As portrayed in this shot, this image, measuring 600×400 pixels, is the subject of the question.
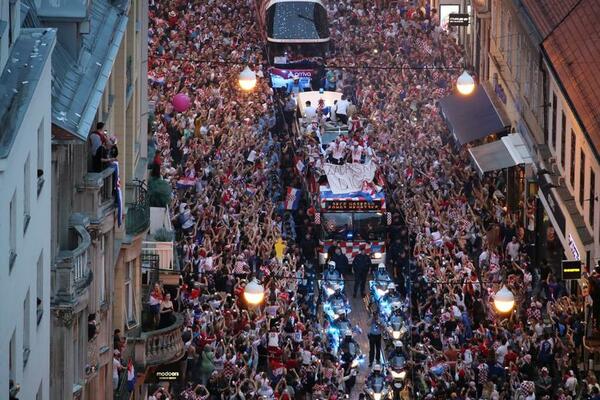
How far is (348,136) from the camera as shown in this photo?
68.2 meters

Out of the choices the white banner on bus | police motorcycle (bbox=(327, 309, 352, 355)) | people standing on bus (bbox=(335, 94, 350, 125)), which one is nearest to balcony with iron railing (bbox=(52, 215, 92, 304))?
police motorcycle (bbox=(327, 309, 352, 355))

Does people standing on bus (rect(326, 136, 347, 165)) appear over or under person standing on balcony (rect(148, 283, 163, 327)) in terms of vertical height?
over

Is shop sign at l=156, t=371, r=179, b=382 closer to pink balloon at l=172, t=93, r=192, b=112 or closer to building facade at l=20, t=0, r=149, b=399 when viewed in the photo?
building facade at l=20, t=0, r=149, b=399

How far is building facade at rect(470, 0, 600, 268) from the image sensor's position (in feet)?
188

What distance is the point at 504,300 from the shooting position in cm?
5122

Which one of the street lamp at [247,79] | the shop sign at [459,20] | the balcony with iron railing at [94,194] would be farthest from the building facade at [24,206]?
the shop sign at [459,20]

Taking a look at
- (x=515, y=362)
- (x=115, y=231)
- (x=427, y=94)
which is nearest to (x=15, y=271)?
(x=115, y=231)

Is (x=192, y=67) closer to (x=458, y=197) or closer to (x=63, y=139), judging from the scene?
(x=458, y=197)

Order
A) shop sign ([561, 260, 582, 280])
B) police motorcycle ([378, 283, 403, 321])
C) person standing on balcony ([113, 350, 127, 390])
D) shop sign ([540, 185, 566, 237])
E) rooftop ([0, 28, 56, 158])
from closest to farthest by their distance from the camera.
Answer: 1. rooftop ([0, 28, 56, 158])
2. person standing on balcony ([113, 350, 127, 390])
3. shop sign ([561, 260, 582, 280])
4. police motorcycle ([378, 283, 403, 321])
5. shop sign ([540, 185, 566, 237])

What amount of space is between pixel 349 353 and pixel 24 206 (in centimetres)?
2344

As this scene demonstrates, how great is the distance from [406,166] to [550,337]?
1682 centimetres

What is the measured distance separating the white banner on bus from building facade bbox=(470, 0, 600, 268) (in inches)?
188

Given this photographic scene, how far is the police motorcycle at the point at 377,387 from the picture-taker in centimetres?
4988

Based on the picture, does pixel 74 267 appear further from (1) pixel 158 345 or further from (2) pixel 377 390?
(2) pixel 377 390
